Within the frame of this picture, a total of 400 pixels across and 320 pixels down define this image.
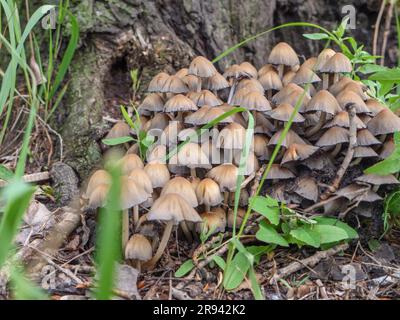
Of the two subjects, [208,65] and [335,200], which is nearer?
[335,200]

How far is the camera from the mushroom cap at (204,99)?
2.44 m

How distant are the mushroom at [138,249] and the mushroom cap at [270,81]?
1.03 meters

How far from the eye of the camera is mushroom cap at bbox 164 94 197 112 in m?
2.36

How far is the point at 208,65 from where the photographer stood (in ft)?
8.24

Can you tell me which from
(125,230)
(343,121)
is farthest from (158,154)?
(343,121)

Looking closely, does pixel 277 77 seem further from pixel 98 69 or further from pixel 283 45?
pixel 98 69

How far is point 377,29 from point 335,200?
91.5 inches

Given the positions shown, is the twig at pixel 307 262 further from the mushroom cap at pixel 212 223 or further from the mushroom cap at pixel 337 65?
the mushroom cap at pixel 337 65

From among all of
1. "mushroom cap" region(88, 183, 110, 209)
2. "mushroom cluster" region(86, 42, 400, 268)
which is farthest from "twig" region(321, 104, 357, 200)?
"mushroom cap" region(88, 183, 110, 209)

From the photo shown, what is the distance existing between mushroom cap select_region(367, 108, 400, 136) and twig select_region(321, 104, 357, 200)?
0.13 meters

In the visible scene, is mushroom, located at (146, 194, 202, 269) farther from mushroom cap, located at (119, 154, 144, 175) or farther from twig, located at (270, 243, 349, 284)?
twig, located at (270, 243, 349, 284)

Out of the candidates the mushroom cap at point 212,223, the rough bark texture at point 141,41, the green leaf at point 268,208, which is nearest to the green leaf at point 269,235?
the green leaf at point 268,208

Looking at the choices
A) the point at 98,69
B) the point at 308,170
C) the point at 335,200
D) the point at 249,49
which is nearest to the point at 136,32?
the point at 98,69
